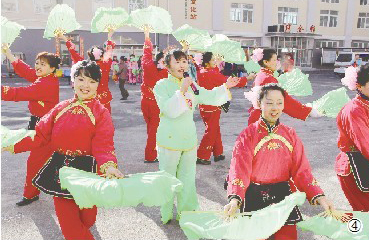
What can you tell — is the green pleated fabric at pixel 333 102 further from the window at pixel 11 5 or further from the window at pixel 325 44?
the window at pixel 325 44

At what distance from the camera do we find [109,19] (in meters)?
5.77

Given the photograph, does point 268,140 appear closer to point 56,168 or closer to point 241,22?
point 56,168

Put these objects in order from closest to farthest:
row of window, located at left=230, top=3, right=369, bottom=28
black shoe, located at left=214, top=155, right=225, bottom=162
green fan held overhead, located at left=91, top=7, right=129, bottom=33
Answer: green fan held overhead, located at left=91, top=7, right=129, bottom=33 < black shoe, located at left=214, top=155, right=225, bottom=162 < row of window, located at left=230, top=3, right=369, bottom=28

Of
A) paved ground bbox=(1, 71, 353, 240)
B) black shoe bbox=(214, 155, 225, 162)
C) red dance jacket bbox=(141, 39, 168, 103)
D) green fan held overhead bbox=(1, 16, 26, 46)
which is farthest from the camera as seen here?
black shoe bbox=(214, 155, 225, 162)

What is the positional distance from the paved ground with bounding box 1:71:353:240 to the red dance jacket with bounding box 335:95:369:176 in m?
0.96

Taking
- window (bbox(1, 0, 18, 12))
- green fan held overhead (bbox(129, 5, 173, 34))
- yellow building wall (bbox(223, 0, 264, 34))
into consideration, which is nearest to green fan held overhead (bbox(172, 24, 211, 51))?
green fan held overhead (bbox(129, 5, 173, 34))

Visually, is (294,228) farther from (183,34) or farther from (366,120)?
(183,34)

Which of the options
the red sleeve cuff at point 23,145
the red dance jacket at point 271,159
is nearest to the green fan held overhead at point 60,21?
the red sleeve cuff at point 23,145

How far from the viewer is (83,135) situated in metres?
2.75

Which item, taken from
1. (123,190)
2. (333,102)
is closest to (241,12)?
(333,102)

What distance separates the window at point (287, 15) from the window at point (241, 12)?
3163mm

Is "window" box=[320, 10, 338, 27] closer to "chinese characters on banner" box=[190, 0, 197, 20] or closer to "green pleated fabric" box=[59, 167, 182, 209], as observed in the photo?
"chinese characters on banner" box=[190, 0, 197, 20]

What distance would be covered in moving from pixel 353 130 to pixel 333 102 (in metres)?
1.15

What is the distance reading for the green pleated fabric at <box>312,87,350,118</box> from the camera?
3945 mm
